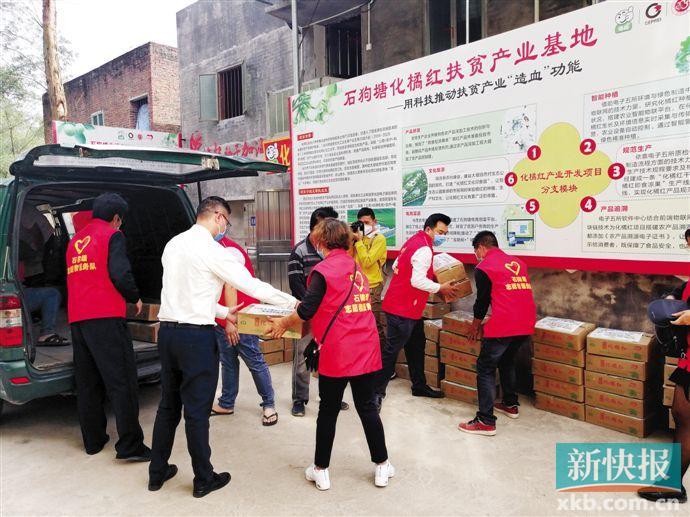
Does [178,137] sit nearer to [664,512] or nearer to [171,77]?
[171,77]

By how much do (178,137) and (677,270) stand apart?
10.3 m

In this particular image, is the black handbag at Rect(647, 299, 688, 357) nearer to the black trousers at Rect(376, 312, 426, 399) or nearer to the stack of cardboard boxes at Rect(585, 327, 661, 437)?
the stack of cardboard boxes at Rect(585, 327, 661, 437)

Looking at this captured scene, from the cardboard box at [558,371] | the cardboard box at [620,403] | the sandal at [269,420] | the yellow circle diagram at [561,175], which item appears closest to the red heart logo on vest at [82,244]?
the sandal at [269,420]

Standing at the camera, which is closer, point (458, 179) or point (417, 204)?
point (458, 179)

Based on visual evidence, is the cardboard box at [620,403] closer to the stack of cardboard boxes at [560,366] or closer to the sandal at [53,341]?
the stack of cardboard boxes at [560,366]

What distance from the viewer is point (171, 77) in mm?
16188

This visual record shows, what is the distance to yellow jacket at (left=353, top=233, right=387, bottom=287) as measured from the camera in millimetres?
5078

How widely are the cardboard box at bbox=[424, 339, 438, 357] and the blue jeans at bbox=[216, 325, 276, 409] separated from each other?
5.22ft

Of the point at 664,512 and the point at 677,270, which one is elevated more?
the point at 677,270

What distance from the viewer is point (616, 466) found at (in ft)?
10.7

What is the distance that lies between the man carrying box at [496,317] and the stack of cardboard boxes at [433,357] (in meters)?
0.89

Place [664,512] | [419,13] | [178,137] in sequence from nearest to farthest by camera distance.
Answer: [664,512]
[419,13]
[178,137]

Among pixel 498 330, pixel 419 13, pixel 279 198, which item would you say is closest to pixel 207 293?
pixel 498 330

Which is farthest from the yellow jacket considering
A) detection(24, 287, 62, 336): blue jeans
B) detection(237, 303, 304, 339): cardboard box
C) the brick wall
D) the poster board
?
the brick wall
